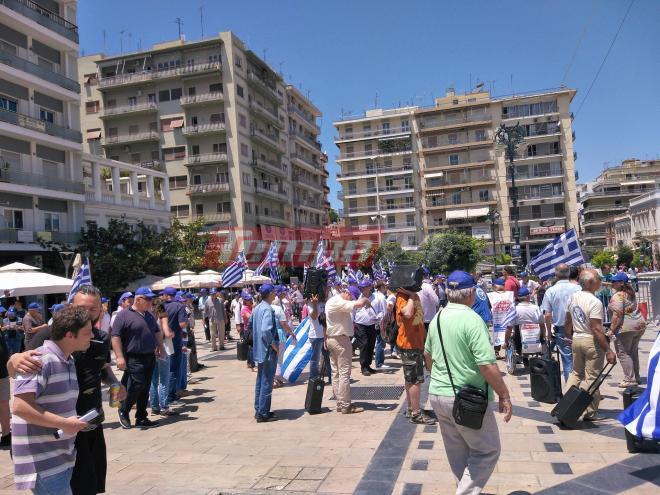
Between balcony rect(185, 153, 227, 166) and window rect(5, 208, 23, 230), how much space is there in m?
21.0

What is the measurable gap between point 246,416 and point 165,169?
145ft

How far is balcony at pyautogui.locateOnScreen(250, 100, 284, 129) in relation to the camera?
169 ft

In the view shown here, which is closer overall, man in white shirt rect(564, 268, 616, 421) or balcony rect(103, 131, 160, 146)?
man in white shirt rect(564, 268, 616, 421)

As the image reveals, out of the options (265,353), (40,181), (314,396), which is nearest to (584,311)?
(314,396)

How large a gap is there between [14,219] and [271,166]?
29.1 meters

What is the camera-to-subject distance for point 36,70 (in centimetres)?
2938

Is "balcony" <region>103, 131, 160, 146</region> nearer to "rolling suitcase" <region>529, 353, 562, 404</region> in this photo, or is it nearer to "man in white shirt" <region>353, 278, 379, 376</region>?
"man in white shirt" <region>353, 278, 379, 376</region>

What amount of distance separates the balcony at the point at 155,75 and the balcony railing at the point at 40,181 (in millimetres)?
19810

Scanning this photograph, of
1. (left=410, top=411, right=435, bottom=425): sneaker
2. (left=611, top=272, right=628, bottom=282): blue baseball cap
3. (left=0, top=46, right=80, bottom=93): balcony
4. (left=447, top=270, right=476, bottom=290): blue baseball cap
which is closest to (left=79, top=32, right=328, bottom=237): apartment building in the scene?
(left=0, top=46, right=80, bottom=93): balcony

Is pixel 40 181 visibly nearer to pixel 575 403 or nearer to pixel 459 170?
pixel 575 403

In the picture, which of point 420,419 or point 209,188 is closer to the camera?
point 420,419

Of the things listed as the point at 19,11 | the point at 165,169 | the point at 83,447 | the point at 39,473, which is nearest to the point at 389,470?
the point at 83,447

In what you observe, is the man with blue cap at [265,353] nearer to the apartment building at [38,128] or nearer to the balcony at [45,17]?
the apartment building at [38,128]

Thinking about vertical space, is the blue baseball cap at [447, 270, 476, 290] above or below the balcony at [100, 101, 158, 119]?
below
